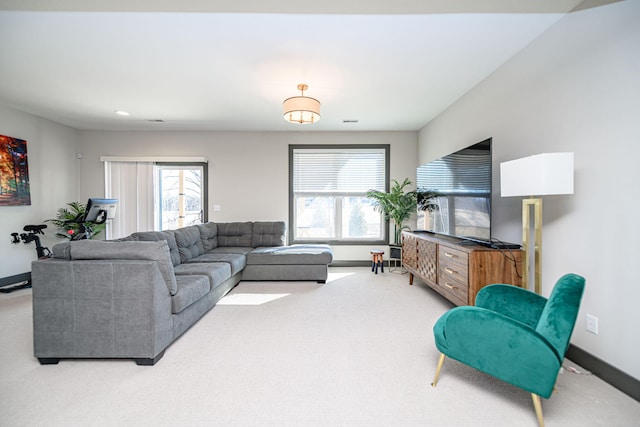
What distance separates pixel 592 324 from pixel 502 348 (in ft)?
3.45

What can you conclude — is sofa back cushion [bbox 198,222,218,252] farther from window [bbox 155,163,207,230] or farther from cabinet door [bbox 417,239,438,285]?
cabinet door [bbox 417,239,438,285]

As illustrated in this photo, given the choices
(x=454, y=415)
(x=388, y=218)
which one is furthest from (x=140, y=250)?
(x=388, y=218)

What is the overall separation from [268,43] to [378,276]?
368 centimetres

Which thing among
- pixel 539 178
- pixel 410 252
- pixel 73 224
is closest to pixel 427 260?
pixel 410 252

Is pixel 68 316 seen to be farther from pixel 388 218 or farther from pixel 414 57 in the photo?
pixel 388 218

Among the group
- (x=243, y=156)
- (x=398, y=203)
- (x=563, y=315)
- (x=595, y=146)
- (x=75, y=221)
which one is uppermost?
(x=243, y=156)

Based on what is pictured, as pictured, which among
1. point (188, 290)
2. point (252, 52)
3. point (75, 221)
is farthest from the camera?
point (75, 221)

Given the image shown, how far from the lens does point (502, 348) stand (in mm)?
1553

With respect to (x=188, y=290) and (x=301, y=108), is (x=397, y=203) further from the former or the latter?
(x=188, y=290)

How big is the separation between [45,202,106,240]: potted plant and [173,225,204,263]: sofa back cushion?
1728 millimetres

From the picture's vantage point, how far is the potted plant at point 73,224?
14.9 feet

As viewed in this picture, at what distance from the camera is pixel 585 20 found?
6.70 ft

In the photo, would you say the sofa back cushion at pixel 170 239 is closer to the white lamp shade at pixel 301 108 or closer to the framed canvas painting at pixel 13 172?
the white lamp shade at pixel 301 108

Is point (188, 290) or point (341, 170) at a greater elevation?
point (341, 170)
